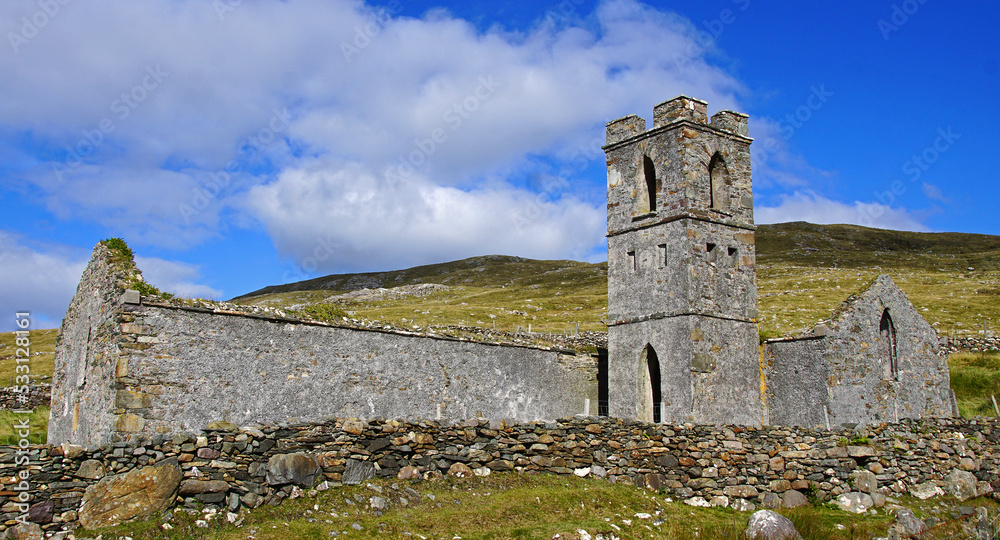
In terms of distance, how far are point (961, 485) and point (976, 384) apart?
47.2 ft

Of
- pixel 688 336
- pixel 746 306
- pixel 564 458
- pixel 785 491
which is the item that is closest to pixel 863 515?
pixel 785 491

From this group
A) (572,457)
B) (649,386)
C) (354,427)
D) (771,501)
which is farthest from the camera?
(649,386)

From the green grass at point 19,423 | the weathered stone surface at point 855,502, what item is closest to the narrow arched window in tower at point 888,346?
the weathered stone surface at point 855,502

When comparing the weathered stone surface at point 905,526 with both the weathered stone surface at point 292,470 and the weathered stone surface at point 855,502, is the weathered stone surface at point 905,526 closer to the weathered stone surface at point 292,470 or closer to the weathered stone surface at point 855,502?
the weathered stone surface at point 855,502

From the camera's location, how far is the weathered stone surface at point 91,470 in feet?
35.7

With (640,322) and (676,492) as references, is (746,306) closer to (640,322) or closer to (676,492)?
(640,322)

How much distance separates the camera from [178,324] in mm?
16562

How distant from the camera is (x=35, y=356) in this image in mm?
46500

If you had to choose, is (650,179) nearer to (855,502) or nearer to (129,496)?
(855,502)

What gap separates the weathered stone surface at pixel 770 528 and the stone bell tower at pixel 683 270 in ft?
28.1

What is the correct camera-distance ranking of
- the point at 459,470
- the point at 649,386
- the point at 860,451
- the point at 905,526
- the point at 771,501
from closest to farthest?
1. the point at 905,526
2. the point at 459,470
3. the point at 771,501
4. the point at 860,451
5. the point at 649,386

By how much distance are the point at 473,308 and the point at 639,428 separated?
150 feet

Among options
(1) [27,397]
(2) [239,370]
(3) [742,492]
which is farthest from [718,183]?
(1) [27,397]

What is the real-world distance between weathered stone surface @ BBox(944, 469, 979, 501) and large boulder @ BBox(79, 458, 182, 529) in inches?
655
